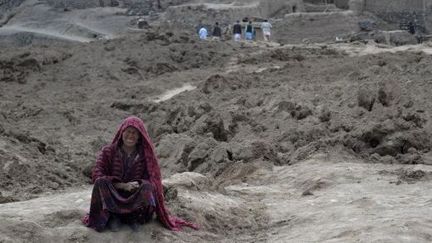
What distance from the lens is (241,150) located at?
980 centimetres

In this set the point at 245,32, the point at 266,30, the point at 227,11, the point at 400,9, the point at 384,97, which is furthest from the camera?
the point at 400,9

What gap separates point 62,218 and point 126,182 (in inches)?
24.1

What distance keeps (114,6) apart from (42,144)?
2399 cm

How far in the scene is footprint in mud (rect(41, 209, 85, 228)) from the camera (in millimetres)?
6238

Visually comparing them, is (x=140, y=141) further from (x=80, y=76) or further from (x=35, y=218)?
(x=80, y=76)

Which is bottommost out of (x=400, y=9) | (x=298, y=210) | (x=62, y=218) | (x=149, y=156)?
(x=400, y=9)

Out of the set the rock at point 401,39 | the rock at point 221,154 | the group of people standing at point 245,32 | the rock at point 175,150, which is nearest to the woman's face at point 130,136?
the rock at point 221,154

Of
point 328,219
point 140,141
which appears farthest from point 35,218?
point 328,219

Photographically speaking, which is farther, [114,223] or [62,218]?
[62,218]

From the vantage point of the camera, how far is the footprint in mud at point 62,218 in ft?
20.5

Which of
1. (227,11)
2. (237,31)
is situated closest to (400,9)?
(227,11)

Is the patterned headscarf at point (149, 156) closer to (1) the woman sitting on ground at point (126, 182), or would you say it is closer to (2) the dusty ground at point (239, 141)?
(1) the woman sitting on ground at point (126, 182)

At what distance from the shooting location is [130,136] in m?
6.12

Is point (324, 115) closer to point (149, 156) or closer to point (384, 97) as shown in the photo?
point (384, 97)
